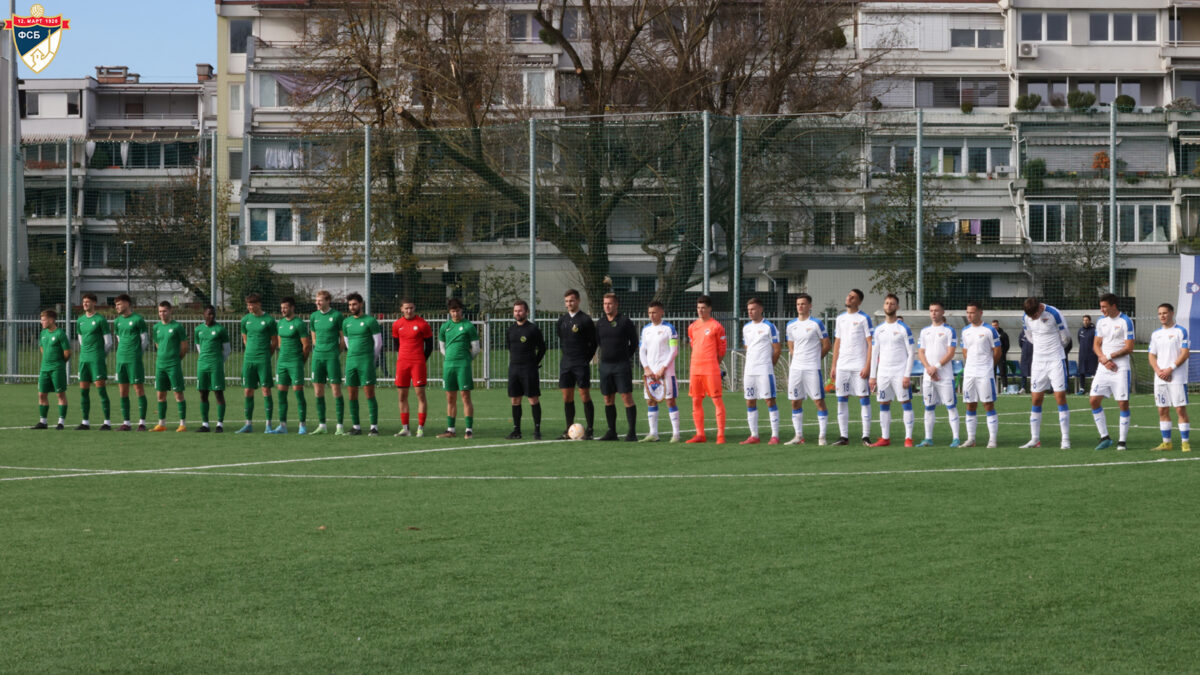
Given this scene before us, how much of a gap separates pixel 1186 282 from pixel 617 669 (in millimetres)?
22871

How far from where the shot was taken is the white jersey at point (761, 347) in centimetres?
1672

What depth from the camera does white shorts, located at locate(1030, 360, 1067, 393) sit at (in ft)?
51.3

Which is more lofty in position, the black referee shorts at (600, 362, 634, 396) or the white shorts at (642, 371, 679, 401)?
the black referee shorts at (600, 362, 634, 396)

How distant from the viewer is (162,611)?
6.82m

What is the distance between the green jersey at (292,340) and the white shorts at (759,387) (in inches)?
248

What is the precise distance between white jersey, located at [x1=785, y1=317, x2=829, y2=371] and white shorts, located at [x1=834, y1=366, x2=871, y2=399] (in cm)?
35

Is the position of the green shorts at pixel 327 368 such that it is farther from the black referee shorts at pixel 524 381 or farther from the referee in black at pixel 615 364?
the referee in black at pixel 615 364

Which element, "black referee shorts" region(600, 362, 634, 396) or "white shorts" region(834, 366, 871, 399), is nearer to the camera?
"white shorts" region(834, 366, 871, 399)

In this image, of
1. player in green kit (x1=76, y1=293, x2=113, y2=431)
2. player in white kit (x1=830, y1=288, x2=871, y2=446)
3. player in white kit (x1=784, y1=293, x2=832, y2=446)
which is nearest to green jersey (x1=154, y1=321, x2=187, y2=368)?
player in green kit (x1=76, y1=293, x2=113, y2=431)

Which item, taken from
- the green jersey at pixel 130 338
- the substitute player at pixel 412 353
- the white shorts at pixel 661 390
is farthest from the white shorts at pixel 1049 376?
the green jersey at pixel 130 338

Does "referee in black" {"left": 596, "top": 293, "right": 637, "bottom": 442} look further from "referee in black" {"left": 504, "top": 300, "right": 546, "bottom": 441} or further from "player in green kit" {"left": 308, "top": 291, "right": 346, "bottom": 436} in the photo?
"player in green kit" {"left": 308, "top": 291, "right": 346, "bottom": 436}

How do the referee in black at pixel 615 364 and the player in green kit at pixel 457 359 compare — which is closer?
the referee in black at pixel 615 364

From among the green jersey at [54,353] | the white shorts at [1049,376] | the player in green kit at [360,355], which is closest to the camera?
the white shorts at [1049,376]

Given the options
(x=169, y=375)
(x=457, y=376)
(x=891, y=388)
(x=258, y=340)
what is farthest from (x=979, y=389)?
(x=169, y=375)
